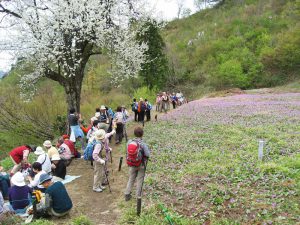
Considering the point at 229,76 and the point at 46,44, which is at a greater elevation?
the point at 46,44

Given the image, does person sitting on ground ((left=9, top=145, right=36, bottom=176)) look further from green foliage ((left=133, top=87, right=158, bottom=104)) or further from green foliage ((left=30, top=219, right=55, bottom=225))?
green foliage ((left=133, top=87, right=158, bottom=104))

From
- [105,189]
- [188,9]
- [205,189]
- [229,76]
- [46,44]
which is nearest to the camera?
[205,189]

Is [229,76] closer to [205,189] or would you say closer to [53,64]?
[53,64]

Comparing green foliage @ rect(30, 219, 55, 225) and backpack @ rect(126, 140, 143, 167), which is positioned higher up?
backpack @ rect(126, 140, 143, 167)

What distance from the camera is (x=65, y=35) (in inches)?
782

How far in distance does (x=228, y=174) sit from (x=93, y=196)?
4.79 m

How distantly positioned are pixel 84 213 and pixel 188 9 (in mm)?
108879

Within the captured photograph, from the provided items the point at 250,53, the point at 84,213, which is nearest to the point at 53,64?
the point at 84,213

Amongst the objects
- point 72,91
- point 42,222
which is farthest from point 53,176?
point 72,91

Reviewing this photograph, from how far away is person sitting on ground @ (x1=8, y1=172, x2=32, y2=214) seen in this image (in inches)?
378

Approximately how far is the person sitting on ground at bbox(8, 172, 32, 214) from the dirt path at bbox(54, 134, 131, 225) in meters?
1.35

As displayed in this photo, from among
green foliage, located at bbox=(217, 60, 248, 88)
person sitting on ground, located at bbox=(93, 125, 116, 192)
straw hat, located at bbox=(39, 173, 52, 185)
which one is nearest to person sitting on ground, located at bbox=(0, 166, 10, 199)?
straw hat, located at bbox=(39, 173, 52, 185)

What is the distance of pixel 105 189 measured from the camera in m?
11.7

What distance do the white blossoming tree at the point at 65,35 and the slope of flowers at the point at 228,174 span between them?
22.5ft
